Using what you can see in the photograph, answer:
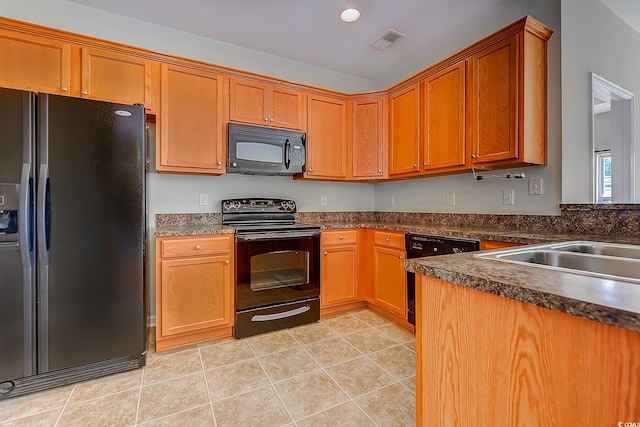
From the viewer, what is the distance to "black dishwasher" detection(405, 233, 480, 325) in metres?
2.10

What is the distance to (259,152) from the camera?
109 inches

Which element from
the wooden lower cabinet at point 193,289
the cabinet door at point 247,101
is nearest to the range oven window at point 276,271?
the wooden lower cabinet at point 193,289

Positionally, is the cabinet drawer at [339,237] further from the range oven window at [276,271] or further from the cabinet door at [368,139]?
the cabinet door at [368,139]

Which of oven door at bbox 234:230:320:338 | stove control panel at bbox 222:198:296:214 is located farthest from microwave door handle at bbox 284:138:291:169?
oven door at bbox 234:230:320:338

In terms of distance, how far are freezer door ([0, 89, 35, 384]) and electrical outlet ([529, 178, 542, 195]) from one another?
10.8ft

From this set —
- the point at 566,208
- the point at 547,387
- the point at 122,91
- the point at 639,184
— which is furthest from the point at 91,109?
the point at 639,184

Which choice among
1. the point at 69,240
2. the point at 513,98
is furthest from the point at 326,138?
the point at 69,240

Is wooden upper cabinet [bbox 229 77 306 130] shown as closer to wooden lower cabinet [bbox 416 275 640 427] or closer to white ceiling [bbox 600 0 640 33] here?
wooden lower cabinet [bbox 416 275 640 427]

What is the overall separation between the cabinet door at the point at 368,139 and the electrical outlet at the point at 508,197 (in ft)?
3.81

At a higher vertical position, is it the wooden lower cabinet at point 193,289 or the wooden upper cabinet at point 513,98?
the wooden upper cabinet at point 513,98

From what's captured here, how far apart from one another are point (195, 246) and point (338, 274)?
135 centimetres

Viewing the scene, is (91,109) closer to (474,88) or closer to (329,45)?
(329,45)

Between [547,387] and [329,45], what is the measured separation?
10.4 feet

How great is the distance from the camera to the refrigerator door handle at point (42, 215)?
174 centimetres
